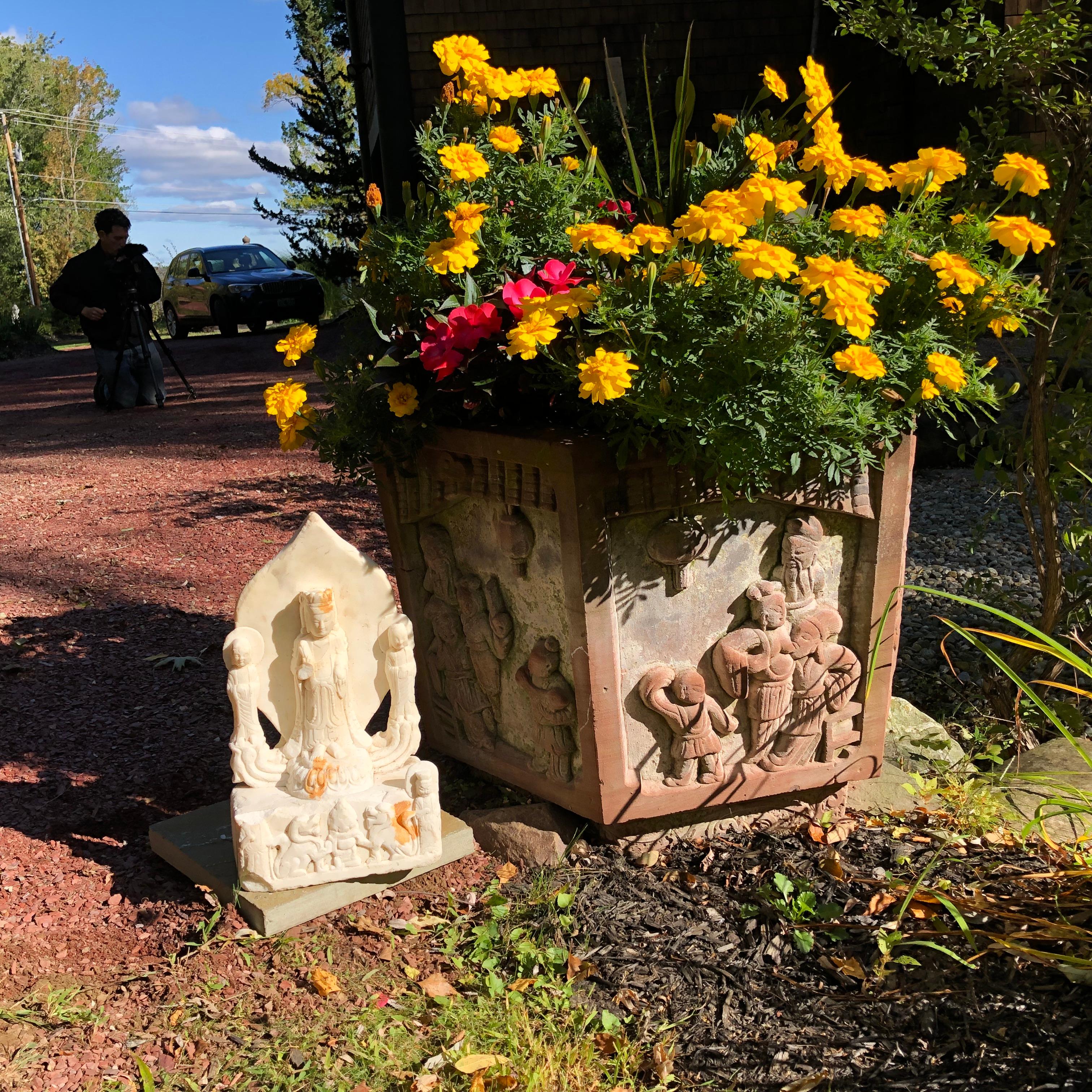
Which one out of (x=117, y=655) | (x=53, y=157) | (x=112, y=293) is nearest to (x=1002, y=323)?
(x=117, y=655)

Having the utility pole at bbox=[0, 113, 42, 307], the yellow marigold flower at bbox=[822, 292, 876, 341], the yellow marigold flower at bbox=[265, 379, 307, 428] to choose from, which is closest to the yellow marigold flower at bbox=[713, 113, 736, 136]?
the yellow marigold flower at bbox=[822, 292, 876, 341]

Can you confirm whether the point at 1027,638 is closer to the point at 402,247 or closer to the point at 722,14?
the point at 402,247

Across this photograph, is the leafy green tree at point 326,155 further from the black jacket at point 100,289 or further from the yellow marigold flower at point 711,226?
the yellow marigold flower at point 711,226

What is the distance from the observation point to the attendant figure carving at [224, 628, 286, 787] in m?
2.63

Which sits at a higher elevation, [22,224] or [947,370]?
[22,224]

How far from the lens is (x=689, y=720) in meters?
2.76

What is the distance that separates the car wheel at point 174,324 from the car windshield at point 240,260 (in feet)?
4.13

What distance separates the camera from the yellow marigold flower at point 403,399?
8.68 feet

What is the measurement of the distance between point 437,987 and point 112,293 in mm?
7760

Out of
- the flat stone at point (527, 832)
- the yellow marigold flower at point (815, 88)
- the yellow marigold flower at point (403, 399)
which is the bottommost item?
the flat stone at point (527, 832)

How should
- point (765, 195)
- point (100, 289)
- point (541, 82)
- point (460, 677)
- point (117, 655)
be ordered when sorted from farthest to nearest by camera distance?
point (100, 289) < point (117, 655) < point (460, 677) < point (541, 82) < point (765, 195)

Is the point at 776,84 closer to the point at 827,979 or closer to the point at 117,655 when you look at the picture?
the point at 827,979

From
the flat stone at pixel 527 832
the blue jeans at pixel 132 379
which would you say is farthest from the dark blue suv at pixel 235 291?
the flat stone at pixel 527 832

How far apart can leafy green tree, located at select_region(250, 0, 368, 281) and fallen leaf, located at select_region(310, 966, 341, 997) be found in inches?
435
